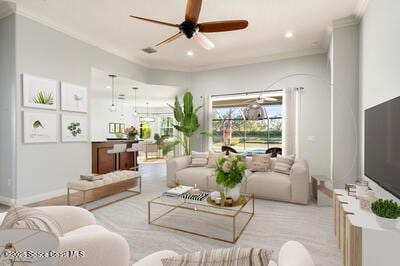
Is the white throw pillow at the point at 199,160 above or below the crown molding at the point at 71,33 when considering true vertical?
below

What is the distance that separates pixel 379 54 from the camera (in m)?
2.61

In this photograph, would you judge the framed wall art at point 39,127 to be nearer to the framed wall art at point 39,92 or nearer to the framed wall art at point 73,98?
the framed wall art at point 39,92

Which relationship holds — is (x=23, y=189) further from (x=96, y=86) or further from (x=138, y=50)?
(x=96, y=86)

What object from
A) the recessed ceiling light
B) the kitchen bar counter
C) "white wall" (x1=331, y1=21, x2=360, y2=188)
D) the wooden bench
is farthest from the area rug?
the recessed ceiling light

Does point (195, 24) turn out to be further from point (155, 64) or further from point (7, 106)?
point (155, 64)

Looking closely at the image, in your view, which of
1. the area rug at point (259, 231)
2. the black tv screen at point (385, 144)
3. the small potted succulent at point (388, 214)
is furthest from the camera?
the area rug at point (259, 231)

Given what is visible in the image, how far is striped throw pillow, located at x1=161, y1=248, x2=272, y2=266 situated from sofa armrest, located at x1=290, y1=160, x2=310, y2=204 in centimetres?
326

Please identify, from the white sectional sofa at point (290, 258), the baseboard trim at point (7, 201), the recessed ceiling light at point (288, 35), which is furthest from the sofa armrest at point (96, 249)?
the recessed ceiling light at point (288, 35)

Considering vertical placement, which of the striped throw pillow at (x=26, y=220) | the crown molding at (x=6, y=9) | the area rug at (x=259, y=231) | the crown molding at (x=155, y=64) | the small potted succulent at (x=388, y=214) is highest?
the crown molding at (x=6, y=9)

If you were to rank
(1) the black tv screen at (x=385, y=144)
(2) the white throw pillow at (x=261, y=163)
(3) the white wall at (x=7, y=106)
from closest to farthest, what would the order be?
(1) the black tv screen at (x=385, y=144) → (3) the white wall at (x=7, y=106) → (2) the white throw pillow at (x=261, y=163)

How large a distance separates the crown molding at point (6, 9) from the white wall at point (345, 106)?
18.5ft

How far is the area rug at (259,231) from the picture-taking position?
232cm

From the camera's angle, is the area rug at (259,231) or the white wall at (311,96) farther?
the white wall at (311,96)

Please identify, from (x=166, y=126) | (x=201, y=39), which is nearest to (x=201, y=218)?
(x=201, y=39)
